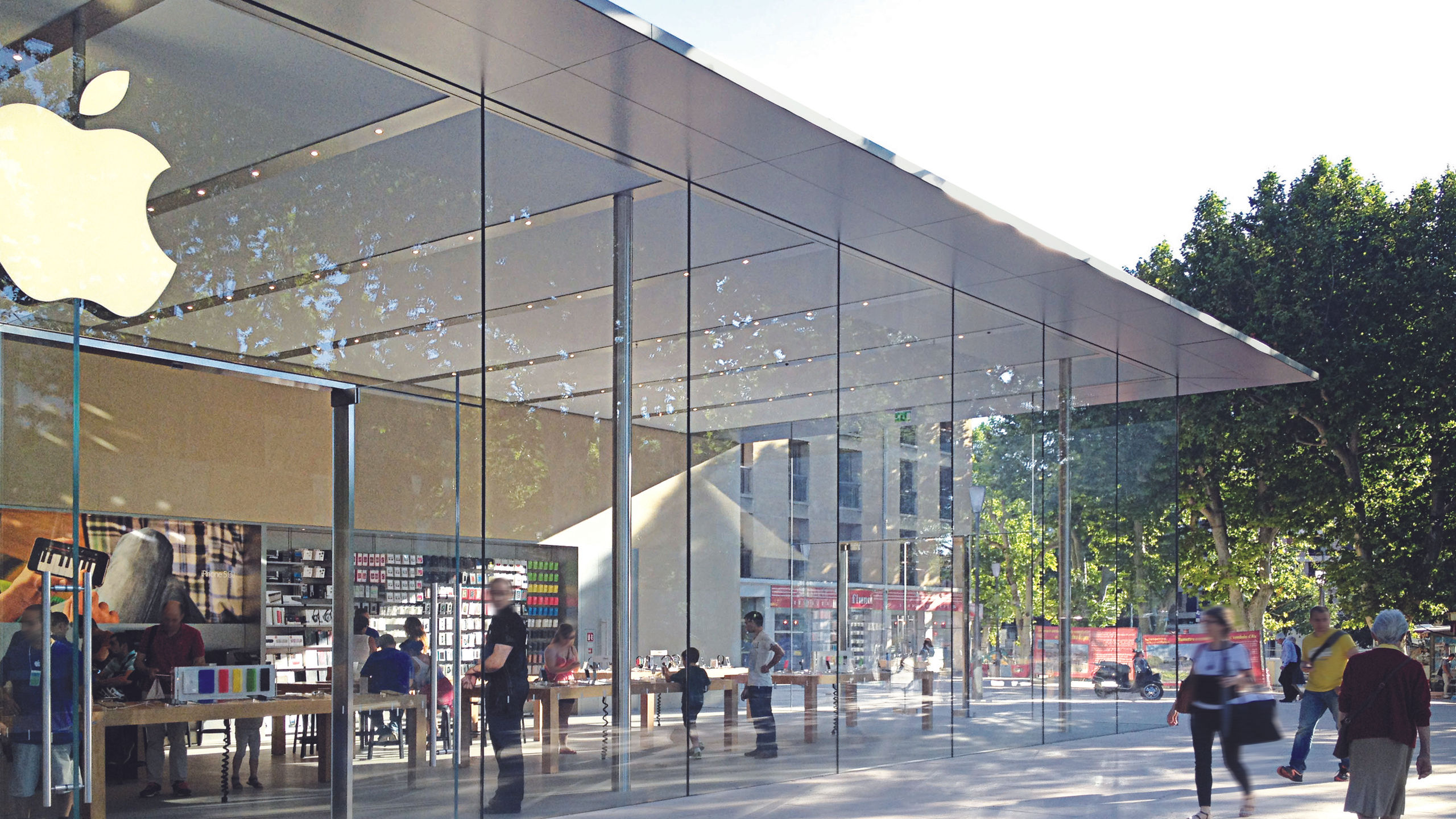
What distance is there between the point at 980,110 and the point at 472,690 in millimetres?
12797

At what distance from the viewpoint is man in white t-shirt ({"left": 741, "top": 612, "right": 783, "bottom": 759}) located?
1052 centimetres

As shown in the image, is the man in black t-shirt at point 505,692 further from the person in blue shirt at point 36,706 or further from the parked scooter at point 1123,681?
the parked scooter at point 1123,681

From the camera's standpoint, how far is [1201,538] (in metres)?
28.5

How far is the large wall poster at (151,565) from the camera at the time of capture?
6.30 metres

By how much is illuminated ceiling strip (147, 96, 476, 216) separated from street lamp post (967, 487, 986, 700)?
7.25m

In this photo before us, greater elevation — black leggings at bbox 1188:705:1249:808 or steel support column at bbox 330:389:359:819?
steel support column at bbox 330:389:359:819

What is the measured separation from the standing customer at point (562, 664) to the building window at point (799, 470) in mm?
2844

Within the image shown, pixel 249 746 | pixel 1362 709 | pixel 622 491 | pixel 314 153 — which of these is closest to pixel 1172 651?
pixel 1362 709

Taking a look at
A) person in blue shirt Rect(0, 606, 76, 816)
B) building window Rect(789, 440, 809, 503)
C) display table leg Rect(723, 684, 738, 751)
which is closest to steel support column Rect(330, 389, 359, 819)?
person in blue shirt Rect(0, 606, 76, 816)

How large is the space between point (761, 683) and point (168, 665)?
4430mm

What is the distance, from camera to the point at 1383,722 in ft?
25.0

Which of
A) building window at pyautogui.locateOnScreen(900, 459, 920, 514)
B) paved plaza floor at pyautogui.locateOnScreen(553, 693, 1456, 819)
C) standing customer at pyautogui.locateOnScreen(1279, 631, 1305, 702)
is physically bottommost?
standing customer at pyautogui.locateOnScreen(1279, 631, 1305, 702)

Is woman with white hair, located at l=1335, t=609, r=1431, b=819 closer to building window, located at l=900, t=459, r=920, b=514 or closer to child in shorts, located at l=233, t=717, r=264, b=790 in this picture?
building window, located at l=900, t=459, r=920, b=514

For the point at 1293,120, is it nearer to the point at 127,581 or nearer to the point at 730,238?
the point at 730,238
